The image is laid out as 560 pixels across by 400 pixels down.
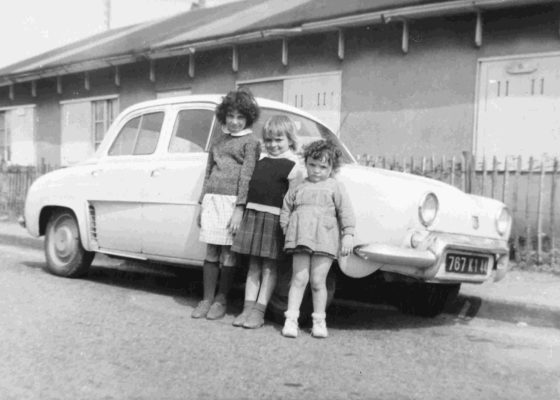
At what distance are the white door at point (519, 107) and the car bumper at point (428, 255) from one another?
4618 millimetres

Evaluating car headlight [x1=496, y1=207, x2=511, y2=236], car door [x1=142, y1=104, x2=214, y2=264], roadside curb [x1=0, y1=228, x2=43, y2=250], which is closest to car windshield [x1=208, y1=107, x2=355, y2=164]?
car door [x1=142, y1=104, x2=214, y2=264]

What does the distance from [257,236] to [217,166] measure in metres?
0.63

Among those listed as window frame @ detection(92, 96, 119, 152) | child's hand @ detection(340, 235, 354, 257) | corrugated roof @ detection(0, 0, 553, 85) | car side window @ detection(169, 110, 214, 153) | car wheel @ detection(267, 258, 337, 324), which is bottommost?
car wheel @ detection(267, 258, 337, 324)

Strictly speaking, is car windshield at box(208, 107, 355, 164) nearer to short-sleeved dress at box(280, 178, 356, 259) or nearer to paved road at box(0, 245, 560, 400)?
short-sleeved dress at box(280, 178, 356, 259)

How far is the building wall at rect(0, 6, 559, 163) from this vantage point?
30.0 ft

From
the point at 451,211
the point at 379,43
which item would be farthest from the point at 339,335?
the point at 379,43

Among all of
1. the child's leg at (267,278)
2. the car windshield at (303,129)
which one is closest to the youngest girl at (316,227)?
the child's leg at (267,278)

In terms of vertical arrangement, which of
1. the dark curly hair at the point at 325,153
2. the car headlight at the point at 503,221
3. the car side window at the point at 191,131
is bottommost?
the car headlight at the point at 503,221

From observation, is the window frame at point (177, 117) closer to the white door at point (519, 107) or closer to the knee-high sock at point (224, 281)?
the knee-high sock at point (224, 281)

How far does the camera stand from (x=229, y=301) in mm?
5746

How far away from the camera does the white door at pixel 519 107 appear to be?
870cm

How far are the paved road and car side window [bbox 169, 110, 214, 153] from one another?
4.19 feet

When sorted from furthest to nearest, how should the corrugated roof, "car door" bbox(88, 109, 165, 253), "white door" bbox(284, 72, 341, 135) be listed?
"white door" bbox(284, 72, 341, 135) < the corrugated roof < "car door" bbox(88, 109, 165, 253)

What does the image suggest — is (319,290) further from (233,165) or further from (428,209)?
(233,165)
